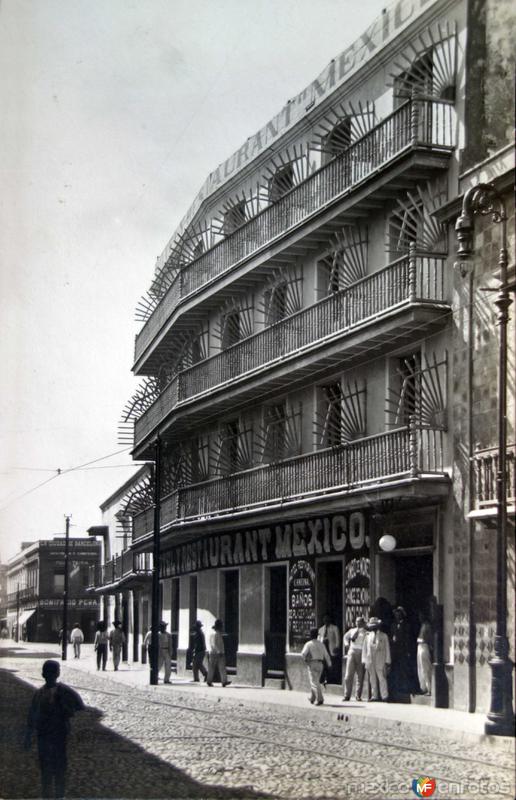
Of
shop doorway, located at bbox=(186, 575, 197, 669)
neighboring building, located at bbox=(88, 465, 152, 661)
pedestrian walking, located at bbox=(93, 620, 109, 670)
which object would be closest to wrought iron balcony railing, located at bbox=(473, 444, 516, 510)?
Result: shop doorway, located at bbox=(186, 575, 197, 669)

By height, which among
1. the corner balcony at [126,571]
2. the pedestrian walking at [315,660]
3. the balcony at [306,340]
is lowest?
the pedestrian walking at [315,660]

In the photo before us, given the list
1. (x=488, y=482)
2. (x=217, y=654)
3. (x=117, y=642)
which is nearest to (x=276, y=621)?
(x=217, y=654)

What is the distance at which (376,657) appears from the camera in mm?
16438

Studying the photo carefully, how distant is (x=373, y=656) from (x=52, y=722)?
5.96 metres

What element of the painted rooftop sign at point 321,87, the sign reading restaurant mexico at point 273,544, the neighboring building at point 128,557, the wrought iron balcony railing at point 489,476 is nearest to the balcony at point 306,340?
the neighboring building at point 128,557

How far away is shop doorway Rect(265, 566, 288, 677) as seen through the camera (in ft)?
51.8

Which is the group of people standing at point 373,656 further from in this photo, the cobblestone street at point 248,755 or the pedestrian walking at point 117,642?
the pedestrian walking at point 117,642

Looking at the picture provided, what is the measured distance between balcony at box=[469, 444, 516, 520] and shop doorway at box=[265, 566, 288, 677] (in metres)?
4.33

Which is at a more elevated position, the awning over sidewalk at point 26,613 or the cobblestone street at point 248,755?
the cobblestone street at point 248,755

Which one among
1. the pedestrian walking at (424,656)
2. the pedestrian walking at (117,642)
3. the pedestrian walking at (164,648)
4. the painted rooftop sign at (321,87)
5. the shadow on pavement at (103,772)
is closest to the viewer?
the shadow on pavement at (103,772)

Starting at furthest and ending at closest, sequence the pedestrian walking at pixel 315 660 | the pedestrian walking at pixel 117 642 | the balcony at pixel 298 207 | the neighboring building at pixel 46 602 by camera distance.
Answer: the neighboring building at pixel 46 602 → the pedestrian walking at pixel 117 642 → the pedestrian walking at pixel 315 660 → the balcony at pixel 298 207

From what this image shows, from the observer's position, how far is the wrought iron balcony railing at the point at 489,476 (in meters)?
10.9

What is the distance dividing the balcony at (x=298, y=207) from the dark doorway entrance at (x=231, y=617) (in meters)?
2.85

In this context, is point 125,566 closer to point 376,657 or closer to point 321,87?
point 376,657
